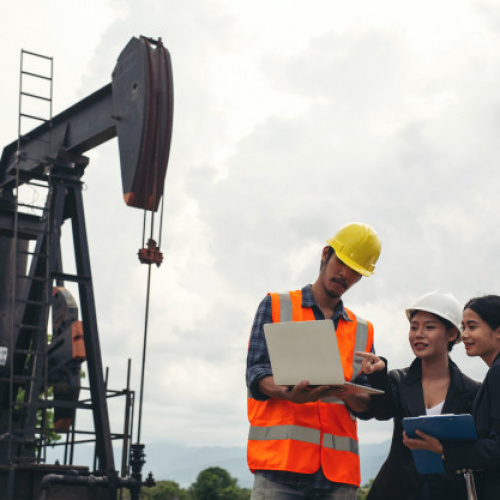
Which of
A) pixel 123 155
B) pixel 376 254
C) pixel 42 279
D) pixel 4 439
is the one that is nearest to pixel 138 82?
pixel 123 155

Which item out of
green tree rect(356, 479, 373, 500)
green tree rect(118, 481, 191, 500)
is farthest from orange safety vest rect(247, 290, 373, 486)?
green tree rect(118, 481, 191, 500)

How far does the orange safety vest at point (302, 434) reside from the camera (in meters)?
4.25

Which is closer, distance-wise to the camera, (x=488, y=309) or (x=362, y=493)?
(x=488, y=309)

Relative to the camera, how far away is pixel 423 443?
388 centimetres

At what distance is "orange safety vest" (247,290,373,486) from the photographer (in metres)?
4.25

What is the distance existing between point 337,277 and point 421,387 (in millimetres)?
734

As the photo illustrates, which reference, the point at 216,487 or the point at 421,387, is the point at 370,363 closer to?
the point at 421,387

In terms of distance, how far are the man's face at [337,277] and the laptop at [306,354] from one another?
70cm

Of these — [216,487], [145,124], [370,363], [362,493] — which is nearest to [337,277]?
[370,363]

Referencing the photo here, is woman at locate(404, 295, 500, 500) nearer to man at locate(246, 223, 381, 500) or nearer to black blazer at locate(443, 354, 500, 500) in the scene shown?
black blazer at locate(443, 354, 500, 500)

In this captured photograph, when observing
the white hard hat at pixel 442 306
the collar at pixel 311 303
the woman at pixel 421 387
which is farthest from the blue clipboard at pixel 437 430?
the collar at pixel 311 303

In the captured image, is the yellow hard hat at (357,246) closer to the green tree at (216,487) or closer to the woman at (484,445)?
the woman at (484,445)

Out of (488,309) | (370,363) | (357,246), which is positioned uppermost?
(357,246)

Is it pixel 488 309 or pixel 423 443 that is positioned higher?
pixel 488 309
